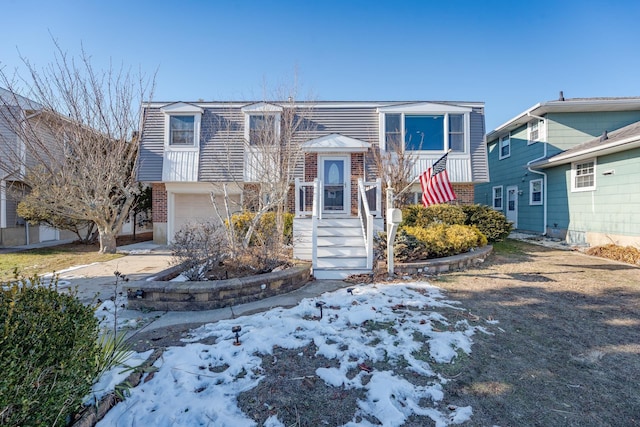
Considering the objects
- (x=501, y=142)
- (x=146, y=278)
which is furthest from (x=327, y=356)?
(x=501, y=142)

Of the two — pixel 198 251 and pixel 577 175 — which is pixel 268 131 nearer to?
pixel 198 251

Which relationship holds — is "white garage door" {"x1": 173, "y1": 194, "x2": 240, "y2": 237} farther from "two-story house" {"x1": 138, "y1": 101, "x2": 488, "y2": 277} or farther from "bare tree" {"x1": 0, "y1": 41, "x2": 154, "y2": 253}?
"bare tree" {"x1": 0, "y1": 41, "x2": 154, "y2": 253}

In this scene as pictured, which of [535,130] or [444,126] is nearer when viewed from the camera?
[444,126]

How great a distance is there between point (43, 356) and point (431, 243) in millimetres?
6282

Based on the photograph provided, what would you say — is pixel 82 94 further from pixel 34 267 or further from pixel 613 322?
pixel 613 322

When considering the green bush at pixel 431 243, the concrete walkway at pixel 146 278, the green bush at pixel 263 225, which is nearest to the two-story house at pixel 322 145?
the green bush at pixel 263 225

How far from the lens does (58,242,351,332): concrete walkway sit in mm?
3756

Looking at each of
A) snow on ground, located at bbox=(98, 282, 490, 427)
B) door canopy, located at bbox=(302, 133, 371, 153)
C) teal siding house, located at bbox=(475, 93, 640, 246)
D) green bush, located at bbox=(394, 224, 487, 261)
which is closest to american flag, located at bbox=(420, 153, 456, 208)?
green bush, located at bbox=(394, 224, 487, 261)

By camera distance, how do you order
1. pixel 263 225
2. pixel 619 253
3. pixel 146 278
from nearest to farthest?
pixel 146 278, pixel 263 225, pixel 619 253

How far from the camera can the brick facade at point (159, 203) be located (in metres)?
11.4

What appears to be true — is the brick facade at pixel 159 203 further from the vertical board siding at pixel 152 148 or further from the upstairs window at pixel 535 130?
the upstairs window at pixel 535 130

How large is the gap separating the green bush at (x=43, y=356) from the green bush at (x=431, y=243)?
541 cm

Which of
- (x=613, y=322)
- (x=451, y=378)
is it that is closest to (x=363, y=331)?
(x=451, y=378)

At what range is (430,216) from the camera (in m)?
8.83
